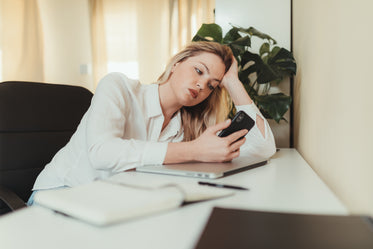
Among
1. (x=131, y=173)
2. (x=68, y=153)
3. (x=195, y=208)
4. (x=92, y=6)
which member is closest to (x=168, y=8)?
Result: (x=92, y=6)

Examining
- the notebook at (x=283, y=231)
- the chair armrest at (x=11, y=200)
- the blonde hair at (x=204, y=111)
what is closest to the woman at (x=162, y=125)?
the blonde hair at (x=204, y=111)

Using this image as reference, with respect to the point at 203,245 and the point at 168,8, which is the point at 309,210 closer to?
the point at 203,245

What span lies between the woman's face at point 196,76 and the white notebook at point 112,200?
28.0 inches

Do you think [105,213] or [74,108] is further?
[74,108]

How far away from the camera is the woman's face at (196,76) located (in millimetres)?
1222

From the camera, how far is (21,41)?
316cm

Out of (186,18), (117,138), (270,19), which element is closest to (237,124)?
(117,138)

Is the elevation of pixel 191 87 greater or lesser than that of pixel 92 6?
lesser

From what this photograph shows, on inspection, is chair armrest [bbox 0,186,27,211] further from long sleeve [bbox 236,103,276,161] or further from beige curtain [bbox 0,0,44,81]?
beige curtain [bbox 0,0,44,81]

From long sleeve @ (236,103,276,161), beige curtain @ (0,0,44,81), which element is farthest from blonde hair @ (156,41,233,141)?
beige curtain @ (0,0,44,81)

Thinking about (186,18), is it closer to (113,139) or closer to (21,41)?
(21,41)

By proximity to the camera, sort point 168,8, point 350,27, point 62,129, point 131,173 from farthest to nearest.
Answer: point 168,8
point 62,129
point 131,173
point 350,27

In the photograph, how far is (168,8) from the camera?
137 inches

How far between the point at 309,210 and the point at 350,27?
1.22 ft
